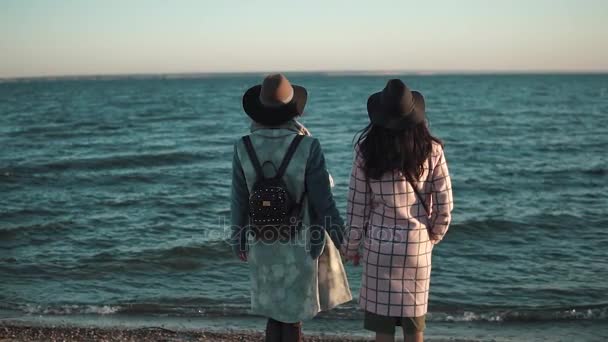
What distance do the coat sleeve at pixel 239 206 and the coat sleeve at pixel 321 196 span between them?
1.22 ft

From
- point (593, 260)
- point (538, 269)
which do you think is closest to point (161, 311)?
point (538, 269)

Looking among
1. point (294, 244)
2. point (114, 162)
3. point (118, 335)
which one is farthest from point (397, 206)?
point (114, 162)

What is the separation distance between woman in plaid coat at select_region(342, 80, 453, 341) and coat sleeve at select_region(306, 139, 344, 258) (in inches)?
3.3

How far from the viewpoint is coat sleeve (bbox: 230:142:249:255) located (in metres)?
3.70

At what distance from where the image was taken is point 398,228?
11.5 ft

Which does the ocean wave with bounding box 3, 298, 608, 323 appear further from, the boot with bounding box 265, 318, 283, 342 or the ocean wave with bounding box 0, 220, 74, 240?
the ocean wave with bounding box 0, 220, 74, 240

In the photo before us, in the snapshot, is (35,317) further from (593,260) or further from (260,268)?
(593,260)

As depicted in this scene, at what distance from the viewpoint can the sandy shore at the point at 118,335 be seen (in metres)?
5.75

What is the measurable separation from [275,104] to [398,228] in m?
0.93

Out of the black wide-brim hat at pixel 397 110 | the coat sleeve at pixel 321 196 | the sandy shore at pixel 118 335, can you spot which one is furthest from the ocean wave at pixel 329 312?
the black wide-brim hat at pixel 397 110

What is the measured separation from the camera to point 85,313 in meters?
6.89

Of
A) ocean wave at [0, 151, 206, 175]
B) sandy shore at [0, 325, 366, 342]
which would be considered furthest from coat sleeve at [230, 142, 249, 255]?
ocean wave at [0, 151, 206, 175]

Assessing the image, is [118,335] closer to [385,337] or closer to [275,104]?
[385,337]

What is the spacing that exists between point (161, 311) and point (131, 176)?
1049 cm
